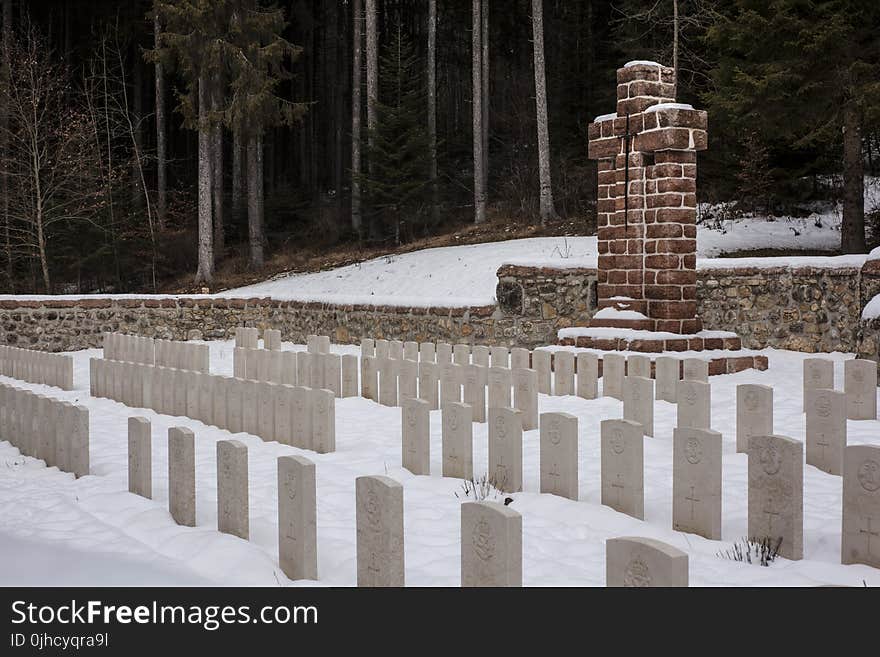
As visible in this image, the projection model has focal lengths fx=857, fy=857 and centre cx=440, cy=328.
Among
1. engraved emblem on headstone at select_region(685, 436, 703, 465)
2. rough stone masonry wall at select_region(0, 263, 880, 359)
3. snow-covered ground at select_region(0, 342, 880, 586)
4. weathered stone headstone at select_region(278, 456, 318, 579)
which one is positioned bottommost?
snow-covered ground at select_region(0, 342, 880, 586)

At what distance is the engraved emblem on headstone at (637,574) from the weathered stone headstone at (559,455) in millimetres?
2219

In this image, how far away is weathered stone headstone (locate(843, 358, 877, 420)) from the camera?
6.66 metres

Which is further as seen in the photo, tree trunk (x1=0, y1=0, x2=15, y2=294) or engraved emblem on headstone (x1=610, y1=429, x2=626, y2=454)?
tree trunk (x1=0, y1=0, x2=15, y2=294)

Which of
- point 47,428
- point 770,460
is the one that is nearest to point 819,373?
point 770,460

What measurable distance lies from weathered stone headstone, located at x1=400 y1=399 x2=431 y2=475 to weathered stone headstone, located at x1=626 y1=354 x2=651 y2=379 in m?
2.86

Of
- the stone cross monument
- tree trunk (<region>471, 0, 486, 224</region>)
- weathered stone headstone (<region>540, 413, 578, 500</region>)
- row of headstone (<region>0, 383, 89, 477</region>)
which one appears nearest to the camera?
weathered stone headstone (<region>540, 413, 578, 500</region>)

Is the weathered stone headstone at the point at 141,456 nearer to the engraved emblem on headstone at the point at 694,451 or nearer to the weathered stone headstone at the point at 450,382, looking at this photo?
the weathered stone headstone at the point at 450,382

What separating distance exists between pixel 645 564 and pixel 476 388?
512cm

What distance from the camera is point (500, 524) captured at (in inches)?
117

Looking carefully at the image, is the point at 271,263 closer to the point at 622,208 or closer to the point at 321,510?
the point at 622,208

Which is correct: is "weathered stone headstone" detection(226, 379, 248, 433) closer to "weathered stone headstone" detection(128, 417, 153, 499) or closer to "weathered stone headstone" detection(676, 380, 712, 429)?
"weathered stone headstone" detection(128, 417, 153, 499)

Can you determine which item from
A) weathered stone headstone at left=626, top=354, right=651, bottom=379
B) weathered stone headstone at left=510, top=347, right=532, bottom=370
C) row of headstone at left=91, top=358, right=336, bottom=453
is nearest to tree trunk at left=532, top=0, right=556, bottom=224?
weathered stone headstone at left=626, top=354, right=651, bottom=379

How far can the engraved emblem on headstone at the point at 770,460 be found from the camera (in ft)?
13.2
